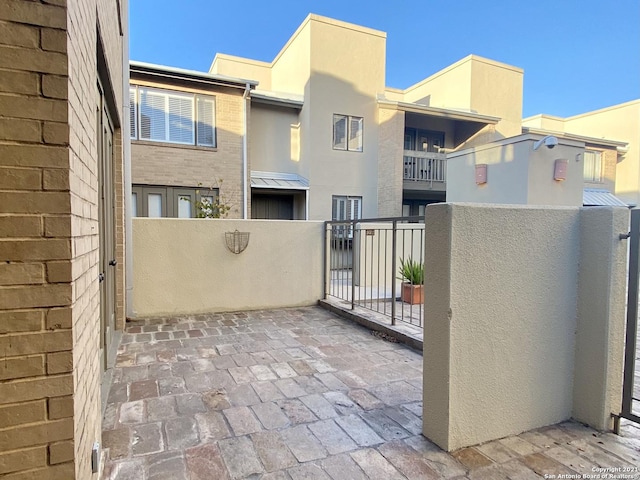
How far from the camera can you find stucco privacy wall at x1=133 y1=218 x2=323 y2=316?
5.12 metres

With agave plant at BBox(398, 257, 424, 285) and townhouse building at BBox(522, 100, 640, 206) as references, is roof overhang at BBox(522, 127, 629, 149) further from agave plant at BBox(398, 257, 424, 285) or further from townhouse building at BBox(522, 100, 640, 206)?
agave plant at BBox(398, 257, 424, 285)

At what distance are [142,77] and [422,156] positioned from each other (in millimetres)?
8501

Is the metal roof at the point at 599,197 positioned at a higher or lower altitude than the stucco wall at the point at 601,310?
higher

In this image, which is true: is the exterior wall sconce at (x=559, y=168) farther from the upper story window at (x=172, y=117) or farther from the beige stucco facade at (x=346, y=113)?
the upper story window at (x=172, y=117)

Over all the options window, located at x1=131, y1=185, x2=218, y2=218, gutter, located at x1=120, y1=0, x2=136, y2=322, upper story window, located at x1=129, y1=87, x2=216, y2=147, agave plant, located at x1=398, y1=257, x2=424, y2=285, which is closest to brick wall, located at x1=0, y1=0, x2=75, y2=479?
gutter, located at x1=120, y1=0, x2=136, y2=322

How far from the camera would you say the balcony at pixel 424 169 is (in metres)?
12.2

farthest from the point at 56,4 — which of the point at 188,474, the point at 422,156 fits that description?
the point at 422,156

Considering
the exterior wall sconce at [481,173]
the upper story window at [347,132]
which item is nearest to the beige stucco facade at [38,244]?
the exterior wall sconce at [481,173]

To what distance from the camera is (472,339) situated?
215 cm

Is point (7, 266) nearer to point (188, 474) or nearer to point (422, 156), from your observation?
point (188, 474)

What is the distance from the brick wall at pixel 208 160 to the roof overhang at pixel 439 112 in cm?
476

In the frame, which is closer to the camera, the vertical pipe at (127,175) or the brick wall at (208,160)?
the vertical pipe at (127,175)

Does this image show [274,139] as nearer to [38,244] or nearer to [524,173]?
[524,173]

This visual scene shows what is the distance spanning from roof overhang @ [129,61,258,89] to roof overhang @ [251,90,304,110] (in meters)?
0.64
